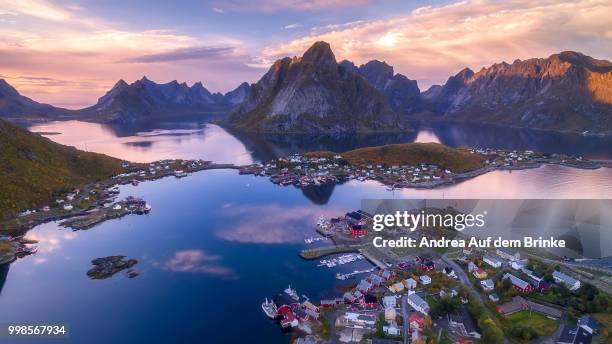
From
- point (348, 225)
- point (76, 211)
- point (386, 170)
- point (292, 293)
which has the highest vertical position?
point (386, 170)

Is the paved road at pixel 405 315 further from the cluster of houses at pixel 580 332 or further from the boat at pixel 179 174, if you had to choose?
the boat at pixel 179 174

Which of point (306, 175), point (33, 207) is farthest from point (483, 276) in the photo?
point (33, 207)

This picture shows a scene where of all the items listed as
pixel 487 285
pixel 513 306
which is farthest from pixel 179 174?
pixel 513 306

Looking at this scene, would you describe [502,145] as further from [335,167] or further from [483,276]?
[483,276]

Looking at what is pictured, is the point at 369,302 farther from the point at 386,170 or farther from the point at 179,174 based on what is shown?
the point at 179,174

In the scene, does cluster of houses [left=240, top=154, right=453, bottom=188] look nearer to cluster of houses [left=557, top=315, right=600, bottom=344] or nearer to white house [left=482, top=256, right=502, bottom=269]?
white house [left=482, top=256, right=502, bottom=269]

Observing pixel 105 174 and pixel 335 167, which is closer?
pixel 105 174
